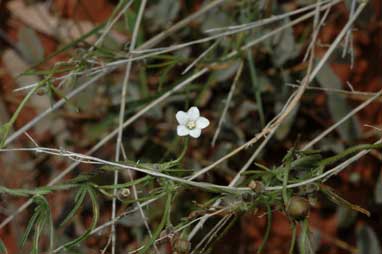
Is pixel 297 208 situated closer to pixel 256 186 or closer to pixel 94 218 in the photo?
pixel 256 186

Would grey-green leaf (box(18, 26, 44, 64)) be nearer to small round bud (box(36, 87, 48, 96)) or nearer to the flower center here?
small round bud (box(36, 87, 48, 96))

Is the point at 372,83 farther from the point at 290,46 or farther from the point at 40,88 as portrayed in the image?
the point at 40,88

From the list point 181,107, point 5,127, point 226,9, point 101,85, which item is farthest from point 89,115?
point 5,127

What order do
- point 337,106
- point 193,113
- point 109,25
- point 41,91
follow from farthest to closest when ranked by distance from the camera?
point 337,106
point 109,25
point 41,91
point 193,113

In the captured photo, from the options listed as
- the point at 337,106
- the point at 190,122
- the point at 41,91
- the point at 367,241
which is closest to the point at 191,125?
the point at 190,122

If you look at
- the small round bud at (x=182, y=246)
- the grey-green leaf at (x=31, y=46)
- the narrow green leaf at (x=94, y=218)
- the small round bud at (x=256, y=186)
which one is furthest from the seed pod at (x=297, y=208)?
the grey-green leaf at (x=31, y=46)
